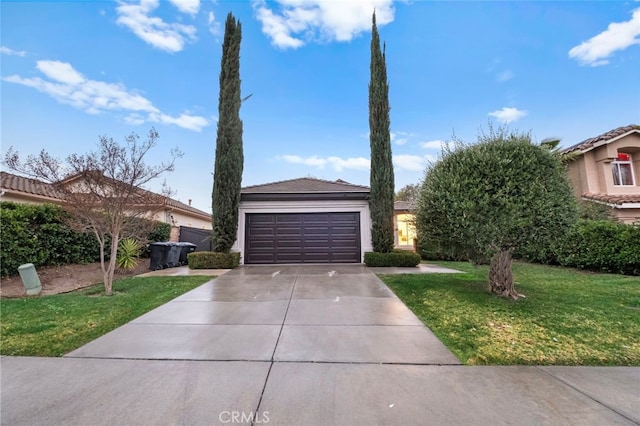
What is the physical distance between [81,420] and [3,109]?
10.1m

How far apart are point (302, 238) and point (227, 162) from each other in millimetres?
4401

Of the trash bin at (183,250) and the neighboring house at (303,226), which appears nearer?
the trash bin at (183,250)

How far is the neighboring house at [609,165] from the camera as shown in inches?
515

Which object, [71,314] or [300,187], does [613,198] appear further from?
[71,314]

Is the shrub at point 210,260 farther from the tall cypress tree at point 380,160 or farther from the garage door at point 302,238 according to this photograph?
the tall cypress tree at point 380,160

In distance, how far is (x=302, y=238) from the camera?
12.0 meters

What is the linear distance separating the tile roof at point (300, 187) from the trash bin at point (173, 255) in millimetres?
3506

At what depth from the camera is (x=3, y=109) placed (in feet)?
25.1

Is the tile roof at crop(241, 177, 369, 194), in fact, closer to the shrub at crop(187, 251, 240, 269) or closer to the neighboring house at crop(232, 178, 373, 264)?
the neighboring house at crop(232, 178, 373, 264)

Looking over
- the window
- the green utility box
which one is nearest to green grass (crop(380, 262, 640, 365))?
the green utility box

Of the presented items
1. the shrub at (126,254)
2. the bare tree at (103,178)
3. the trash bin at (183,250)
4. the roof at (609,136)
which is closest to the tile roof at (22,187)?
the shrub at (126,254)

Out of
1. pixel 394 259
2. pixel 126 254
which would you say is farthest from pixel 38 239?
pixel 394 259

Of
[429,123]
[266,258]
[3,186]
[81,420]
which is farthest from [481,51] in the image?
[3,186]

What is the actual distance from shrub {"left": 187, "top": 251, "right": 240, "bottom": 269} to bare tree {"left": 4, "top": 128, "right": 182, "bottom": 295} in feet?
11.1
